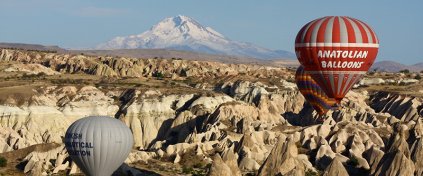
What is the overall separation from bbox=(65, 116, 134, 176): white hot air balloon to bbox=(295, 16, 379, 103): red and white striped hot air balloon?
1890cm

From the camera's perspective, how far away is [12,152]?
316ft

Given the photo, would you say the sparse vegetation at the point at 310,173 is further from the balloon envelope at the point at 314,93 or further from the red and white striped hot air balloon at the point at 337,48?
the balloon envelope at the point at 314,93

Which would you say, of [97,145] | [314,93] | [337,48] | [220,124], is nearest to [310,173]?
[337,48]

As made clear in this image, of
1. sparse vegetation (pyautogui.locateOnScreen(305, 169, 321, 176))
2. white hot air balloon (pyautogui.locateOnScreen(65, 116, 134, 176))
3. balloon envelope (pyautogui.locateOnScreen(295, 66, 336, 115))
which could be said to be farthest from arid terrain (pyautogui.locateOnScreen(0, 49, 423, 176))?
white hot air balloon (pyautogui.locateOnScreen(65, 116, 134, 176))

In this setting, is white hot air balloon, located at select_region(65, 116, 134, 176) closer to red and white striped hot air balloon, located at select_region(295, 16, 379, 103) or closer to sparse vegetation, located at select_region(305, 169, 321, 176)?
red and white striped hot air balloon, located at select_region(295, 16, 379, 103)

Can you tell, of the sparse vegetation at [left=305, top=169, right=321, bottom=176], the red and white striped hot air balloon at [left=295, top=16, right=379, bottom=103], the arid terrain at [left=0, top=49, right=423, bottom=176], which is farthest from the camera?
the sparse vegetation at [left=305, top=169, right=321, bottom=176]

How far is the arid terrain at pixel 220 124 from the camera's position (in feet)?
282

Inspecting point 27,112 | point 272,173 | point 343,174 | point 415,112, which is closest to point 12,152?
point 27,112

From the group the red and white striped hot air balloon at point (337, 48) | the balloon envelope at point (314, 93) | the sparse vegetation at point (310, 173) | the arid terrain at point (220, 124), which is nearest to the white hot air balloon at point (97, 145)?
the arid terrain at point (220, 124)

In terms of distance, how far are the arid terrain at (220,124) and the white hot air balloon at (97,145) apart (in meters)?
8.50

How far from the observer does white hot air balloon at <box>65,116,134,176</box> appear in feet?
234

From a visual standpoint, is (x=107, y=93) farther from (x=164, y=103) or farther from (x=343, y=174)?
(x=343, y=174)

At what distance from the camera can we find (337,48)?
2918 inches

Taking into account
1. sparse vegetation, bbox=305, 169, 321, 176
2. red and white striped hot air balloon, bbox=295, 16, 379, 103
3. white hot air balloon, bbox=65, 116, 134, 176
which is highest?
red and white striped hot air balloon, bbox=295, 16, 379, 103
